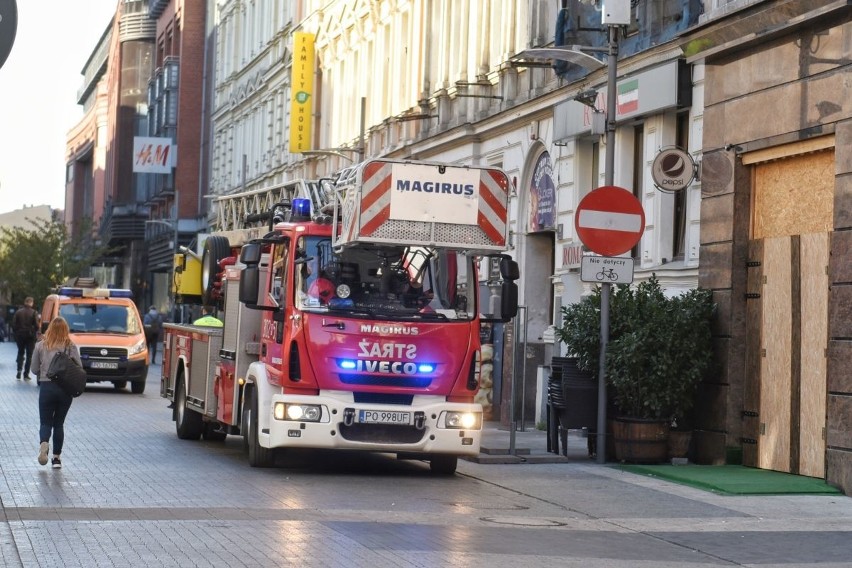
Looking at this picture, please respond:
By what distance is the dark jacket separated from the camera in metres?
37.9

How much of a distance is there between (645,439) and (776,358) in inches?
70.9

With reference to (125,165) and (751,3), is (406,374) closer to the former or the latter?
(751,3)

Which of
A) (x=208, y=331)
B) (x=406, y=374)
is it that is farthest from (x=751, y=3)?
(x=208, y=331)

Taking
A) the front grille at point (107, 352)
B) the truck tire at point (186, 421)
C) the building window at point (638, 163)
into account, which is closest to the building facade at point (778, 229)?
the building window at point (638, 163)

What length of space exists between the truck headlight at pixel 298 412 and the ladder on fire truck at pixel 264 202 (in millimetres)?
3614

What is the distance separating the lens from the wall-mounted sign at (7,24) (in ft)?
26.5

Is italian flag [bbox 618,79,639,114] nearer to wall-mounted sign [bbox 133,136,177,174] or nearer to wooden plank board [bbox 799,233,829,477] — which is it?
wooden plank board [bbox 799,233,829,477]

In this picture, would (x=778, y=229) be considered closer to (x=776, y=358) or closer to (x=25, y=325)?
(x=776, y=358)

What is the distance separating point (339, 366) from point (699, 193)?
6071 mm

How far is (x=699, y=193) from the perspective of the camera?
2023 centimetres

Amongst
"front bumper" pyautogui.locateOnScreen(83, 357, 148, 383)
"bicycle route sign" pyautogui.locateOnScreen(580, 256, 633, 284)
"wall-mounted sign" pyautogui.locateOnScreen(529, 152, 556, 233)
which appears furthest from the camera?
"front bumper" pyautogui.locateOnScreen(83, 357, 148, 383)

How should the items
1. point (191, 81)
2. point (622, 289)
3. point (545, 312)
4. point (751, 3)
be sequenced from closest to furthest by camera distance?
point (751, 3) → point (622, 289) → point (545, 312) → point (191, 81)

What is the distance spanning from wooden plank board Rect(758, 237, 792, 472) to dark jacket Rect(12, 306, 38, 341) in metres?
23.7

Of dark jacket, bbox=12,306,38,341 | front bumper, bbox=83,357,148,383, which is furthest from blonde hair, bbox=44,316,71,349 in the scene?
dark jacket, bbox=12,306,38,341
